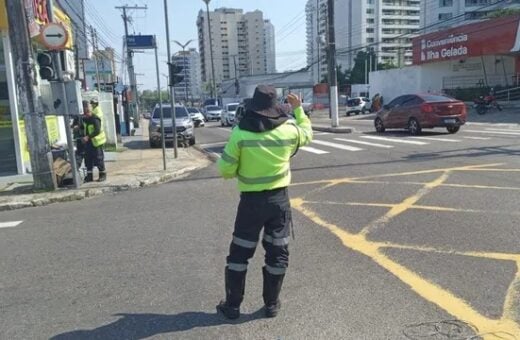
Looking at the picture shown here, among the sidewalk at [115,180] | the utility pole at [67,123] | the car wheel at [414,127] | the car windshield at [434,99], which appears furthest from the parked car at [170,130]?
the utility pole at [67,123]

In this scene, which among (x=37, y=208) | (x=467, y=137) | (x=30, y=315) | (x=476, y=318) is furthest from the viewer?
(x=467, y=137)

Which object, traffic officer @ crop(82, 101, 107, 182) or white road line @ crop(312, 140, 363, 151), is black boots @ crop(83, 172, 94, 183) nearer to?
traffic officer @ crop(82, 101, 107, 182)

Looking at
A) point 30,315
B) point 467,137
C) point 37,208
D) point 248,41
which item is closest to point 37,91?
point 37,208

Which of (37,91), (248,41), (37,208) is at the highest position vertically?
(248,41)

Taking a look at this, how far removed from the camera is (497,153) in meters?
12.9

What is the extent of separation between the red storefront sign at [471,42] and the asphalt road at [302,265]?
2612 centimetres

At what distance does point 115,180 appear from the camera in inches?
468

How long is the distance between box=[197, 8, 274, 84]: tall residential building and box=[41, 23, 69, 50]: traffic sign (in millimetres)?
76375

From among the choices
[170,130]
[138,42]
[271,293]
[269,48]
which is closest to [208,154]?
[170,130]

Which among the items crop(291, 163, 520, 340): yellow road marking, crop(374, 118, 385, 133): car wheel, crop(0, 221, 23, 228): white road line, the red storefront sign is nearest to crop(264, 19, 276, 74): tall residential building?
the red storefront sign

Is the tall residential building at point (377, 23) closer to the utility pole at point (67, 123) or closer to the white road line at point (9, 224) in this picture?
the utility pole at point (67, 123)

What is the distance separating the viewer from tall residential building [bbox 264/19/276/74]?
96.4m

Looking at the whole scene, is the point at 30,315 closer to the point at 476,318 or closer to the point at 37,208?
the point at 476,318

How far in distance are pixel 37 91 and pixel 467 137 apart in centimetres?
1336
